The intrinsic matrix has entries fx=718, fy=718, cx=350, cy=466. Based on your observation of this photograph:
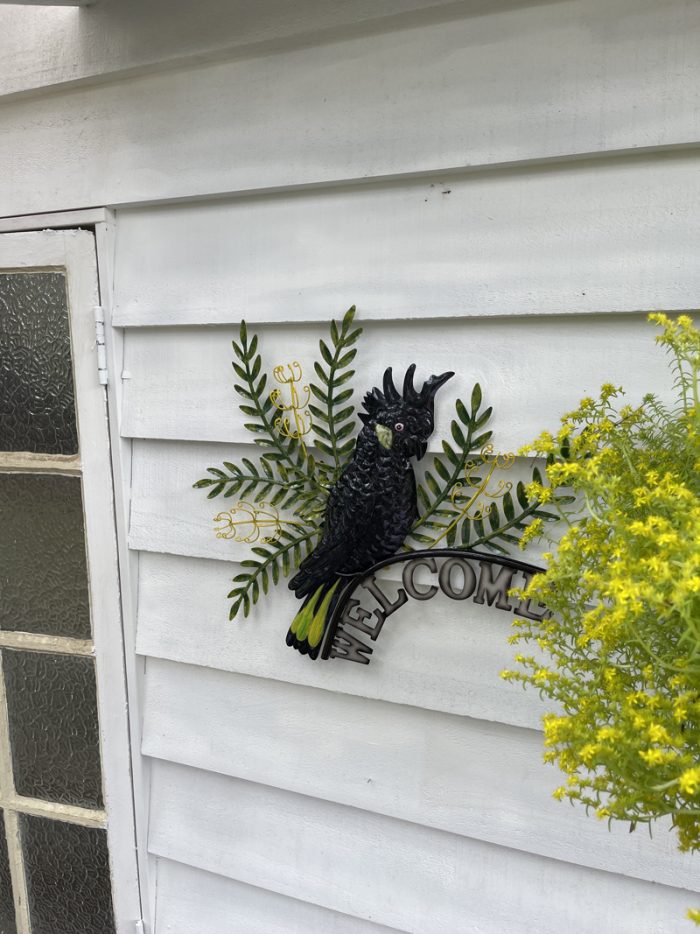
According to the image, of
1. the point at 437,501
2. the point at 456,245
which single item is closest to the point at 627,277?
the point at 456,245

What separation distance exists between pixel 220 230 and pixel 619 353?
59 cm

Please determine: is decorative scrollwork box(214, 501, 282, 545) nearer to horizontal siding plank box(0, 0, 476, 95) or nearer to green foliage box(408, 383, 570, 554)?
green foliage box(408, 383, 570, 554)

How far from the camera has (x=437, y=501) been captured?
927 millimetres

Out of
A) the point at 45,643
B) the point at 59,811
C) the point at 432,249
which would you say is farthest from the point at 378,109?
the point at 59,811

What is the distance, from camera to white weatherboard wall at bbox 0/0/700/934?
839 millimetres

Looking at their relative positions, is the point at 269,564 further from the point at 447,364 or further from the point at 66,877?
the point at 66,877

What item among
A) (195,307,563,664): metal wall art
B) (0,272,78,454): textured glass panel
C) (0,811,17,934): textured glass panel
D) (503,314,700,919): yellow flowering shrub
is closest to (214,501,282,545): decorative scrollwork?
(195,307,563,664): metal wall art

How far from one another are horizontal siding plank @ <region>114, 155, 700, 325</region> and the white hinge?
1.0 inches

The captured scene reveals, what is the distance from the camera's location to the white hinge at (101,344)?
114 cm

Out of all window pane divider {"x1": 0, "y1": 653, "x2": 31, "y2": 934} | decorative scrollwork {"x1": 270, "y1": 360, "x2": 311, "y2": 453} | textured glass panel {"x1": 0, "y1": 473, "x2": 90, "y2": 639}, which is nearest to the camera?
decorative scrollwork {"x1": 270, "y1": 360, "x2": 311, "y2": 453}

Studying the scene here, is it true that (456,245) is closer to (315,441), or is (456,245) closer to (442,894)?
(315,441)

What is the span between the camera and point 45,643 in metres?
1.29

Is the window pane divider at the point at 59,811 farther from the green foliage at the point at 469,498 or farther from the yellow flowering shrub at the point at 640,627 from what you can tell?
the yellow flowering shrub at the point at 640,627

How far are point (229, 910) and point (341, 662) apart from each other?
53 centimetres
